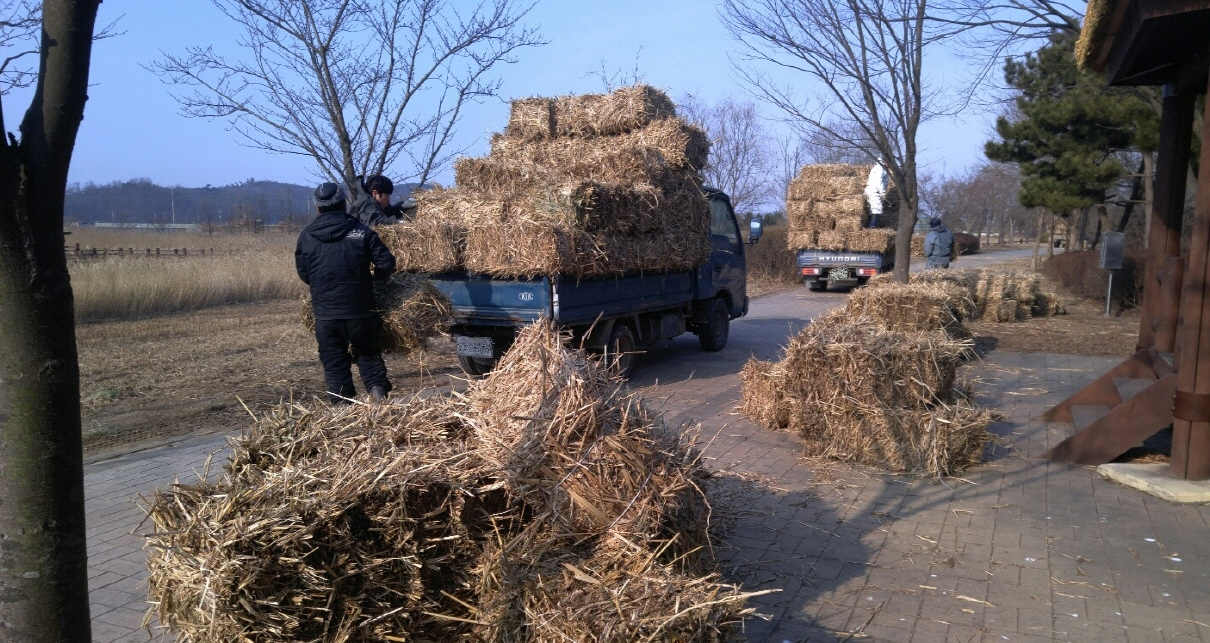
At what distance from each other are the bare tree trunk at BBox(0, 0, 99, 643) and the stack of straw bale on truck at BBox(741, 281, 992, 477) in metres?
5.54

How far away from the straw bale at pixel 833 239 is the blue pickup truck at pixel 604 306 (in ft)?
36.2

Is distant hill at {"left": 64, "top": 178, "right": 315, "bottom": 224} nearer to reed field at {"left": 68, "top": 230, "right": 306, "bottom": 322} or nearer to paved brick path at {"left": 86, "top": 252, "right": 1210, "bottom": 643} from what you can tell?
reed field at {"left": 68, "top": 230, "right": 306, "bottom": 322}

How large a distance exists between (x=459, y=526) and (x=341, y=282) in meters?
3.76

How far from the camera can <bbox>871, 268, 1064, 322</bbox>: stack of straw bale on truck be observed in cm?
1543

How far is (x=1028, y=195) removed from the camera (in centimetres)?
1912

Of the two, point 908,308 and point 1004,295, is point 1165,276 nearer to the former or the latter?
point 908,308

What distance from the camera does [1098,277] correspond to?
17250 millimetres

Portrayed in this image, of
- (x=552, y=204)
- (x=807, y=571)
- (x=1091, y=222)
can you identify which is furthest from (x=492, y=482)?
(x=1091, y=222)

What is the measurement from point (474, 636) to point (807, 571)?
210 centimetres

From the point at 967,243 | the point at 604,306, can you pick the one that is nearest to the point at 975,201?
the point at 967,243

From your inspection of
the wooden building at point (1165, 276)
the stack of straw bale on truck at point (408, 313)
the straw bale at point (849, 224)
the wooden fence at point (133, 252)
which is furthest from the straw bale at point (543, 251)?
the straw bale at point (849, 224)

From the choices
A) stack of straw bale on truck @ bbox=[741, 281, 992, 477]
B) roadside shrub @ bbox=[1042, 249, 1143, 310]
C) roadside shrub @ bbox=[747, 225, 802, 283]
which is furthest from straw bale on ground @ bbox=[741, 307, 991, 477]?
roadside shrub @ bbox=[747, 225, 802, 283]

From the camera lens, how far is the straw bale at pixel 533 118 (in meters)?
11.5

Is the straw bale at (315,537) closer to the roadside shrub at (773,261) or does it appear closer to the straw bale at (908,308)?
the straw bale at (908,308)
